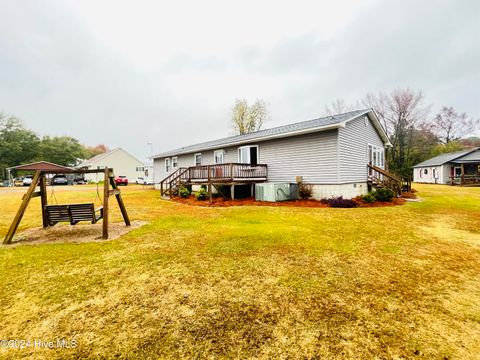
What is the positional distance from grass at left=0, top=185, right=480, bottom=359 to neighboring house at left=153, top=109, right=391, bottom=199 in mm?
6223

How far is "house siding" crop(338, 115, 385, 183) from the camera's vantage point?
454 inches

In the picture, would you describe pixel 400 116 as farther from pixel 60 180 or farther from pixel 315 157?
pixel 60 180

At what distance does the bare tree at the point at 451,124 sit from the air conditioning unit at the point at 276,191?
41.2m

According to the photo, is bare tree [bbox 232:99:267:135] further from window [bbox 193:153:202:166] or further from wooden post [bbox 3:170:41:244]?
wooden post [bbox 3:170:41:244]

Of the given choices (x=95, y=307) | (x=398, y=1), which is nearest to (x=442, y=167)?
(x=398, y=1)

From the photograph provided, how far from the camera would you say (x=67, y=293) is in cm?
309

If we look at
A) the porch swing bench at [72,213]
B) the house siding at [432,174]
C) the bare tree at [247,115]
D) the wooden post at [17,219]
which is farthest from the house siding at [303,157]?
the house siding at [432,174]

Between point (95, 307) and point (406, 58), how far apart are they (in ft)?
101

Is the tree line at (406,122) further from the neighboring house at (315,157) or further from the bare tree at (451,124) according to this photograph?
the neighboring house at (315,157)

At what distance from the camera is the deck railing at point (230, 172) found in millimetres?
12788

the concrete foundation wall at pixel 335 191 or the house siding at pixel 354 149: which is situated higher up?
the house siding at pixel 354 149

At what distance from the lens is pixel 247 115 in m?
35.5

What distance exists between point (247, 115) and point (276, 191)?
26.1m

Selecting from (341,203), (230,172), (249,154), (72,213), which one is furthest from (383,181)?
(72,213)
